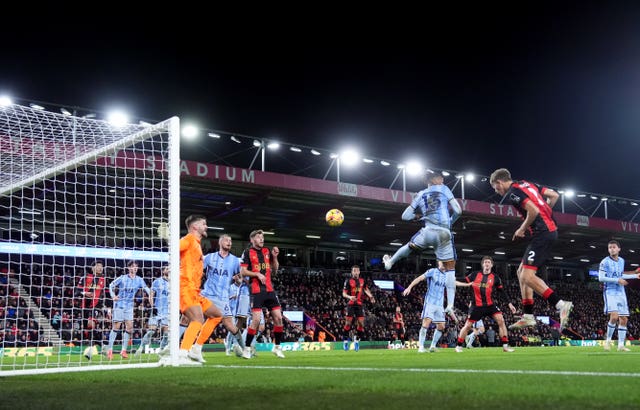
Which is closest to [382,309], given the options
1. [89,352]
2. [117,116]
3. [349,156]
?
[349,156]

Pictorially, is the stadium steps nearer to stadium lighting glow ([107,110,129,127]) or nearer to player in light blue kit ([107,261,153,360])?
player in light blue kit ([107,261,153,360])

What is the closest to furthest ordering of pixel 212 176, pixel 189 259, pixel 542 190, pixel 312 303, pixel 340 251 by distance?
1. pixel 189 259
2. pixel 542 190
3. pixel 212 176
4. pixel 312 303
5. pixel 340 251

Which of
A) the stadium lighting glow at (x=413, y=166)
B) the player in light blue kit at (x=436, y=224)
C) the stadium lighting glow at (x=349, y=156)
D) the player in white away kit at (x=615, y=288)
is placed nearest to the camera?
the player in light blue kit at (x=436, y=224)

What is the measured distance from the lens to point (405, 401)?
12.8 ft

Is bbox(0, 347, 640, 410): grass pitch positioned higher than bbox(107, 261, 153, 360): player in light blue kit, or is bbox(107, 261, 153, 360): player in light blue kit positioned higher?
bbox(107, 261, 153, 360): player in light blue kit

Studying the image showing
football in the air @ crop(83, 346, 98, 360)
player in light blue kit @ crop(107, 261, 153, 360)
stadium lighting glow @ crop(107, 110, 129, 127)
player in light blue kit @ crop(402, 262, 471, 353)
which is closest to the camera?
football in the air @ crop(83, 346, 98, 360)

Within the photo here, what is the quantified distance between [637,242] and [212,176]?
36.8 m

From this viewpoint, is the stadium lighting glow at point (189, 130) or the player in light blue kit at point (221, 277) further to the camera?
the stadium lighting glow at point (189, 130)

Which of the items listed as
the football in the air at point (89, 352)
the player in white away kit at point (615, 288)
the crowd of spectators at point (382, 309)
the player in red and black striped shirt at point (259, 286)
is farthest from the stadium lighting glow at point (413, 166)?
the football in the air at point (89, 352)

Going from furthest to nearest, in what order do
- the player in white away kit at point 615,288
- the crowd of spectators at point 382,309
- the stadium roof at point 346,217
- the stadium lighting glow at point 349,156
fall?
the crowd of spectators at point 382,309 < the stadium lighting glow at point 349,156 < the stadium roof at point 346,217 < the player in white away kit at point 615,288

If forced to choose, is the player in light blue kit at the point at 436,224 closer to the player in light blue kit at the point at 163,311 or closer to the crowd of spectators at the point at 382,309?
the player in light blue kit at the point at 163,311

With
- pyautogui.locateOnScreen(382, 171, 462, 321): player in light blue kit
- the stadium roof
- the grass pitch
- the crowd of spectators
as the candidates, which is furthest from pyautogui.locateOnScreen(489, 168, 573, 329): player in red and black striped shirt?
the stadium roof

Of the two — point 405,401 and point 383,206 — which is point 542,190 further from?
point 383,206

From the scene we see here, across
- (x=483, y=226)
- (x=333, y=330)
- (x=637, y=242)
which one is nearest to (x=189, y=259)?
(x=333, y=330)
